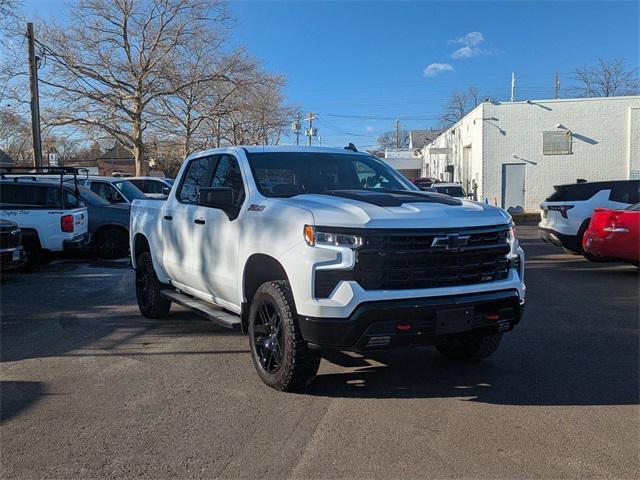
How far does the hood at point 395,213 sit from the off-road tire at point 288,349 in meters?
0.67

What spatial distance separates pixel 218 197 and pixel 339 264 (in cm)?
149

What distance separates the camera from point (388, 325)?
4004 mm

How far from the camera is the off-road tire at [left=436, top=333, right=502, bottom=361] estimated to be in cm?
527

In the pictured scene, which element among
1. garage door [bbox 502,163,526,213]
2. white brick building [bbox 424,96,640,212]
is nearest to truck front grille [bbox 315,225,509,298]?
white brick building [bbox 424,96,640,212]

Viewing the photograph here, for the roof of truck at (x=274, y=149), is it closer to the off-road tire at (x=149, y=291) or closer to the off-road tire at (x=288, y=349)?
the off-road tire at (x=288, y=349)

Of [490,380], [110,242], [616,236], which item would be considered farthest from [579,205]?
[110,242]

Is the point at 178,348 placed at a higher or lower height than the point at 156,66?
lower

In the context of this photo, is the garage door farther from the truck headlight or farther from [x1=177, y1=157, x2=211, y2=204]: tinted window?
the truck headlight

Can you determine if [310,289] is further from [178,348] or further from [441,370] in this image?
[178,348]

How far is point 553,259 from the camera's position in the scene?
43.0 feet

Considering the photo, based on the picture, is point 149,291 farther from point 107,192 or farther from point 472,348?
point 107,192

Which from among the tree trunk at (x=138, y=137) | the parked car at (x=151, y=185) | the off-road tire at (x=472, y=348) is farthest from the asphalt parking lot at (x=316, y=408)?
the tree trunk at (x=138, y=137)

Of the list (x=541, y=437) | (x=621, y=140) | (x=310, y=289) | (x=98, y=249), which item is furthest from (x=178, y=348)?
(x=621, y=140)

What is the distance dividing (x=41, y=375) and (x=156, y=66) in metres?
28.3
